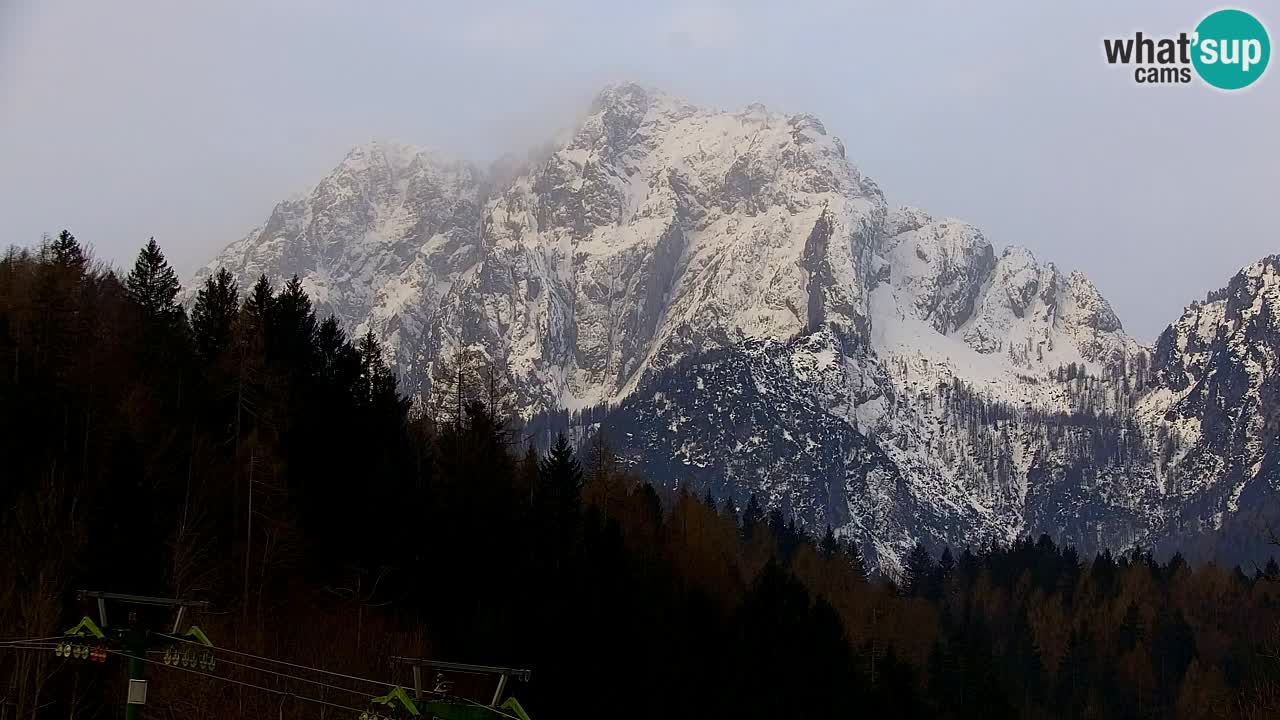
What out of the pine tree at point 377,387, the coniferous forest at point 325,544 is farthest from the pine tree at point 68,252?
the pine tree at point 377,387

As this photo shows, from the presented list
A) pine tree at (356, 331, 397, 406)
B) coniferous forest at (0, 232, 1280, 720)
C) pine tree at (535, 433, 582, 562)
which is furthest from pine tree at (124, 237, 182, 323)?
pine tree at (535, 433, 582, 562)

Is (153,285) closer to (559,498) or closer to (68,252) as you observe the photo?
(68,252)

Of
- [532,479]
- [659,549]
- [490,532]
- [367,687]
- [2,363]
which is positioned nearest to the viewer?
[367,687]

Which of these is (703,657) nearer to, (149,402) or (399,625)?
(399,625)

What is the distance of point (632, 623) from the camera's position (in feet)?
319

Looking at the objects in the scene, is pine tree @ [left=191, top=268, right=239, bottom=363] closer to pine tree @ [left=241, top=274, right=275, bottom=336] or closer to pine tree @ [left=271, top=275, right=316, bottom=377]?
pine tree @ [left=241, top=274, right=275, bottom=336]

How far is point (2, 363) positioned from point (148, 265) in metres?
19.8

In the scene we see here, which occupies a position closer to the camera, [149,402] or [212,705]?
[212,705]

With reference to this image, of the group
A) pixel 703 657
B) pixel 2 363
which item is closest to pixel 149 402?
pixel 2 363

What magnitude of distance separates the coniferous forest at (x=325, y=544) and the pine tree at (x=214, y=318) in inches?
9.3

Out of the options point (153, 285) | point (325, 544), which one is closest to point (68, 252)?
point (153, 285)

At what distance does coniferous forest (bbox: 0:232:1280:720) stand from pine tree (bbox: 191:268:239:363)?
235mm

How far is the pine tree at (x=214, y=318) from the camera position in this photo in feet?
296

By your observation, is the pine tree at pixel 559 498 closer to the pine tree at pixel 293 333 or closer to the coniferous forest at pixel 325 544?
the coniferous forest at pixel 325 544
